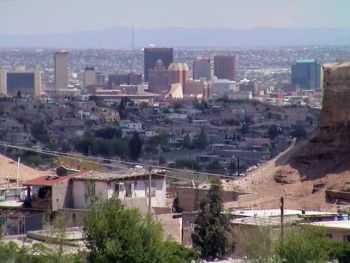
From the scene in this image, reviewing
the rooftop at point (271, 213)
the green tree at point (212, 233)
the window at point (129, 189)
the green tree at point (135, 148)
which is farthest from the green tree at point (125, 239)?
the green tree at point (135, 148)

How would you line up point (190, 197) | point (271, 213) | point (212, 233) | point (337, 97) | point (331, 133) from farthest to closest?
point (331, 133)
point (337, 97)
point (190, 197)
point (271, 213)
point (212, 233)

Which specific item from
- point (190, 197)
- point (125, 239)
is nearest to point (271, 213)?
point (190, 197)

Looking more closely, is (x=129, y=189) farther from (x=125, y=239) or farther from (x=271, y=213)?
(x=125, y=239)

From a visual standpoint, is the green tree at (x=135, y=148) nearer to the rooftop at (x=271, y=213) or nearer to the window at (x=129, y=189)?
the rooftop at (x=271, y=213)

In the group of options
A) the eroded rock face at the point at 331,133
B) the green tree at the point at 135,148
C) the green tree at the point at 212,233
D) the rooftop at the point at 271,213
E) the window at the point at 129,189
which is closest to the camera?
the green tree at the point at 212,233

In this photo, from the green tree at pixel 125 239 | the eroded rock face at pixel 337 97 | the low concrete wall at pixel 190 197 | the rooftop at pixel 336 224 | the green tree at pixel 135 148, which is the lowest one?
the green tree at pixel 135 148

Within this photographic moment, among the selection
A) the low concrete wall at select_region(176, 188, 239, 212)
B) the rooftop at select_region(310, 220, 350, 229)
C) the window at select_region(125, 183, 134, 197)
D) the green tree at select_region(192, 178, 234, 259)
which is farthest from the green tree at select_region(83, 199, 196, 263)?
the low concrete wall at select_region(176, 188, 239, 212)
